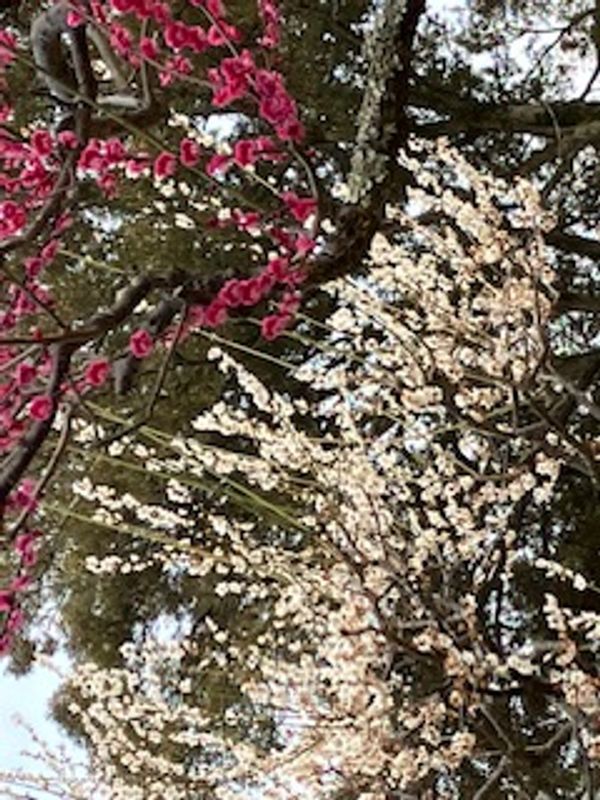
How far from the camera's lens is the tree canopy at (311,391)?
154cm

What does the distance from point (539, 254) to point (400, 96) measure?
1.48 ft

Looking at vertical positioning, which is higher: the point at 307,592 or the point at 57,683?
the point at 57,683

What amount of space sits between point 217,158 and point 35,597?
1709 mm

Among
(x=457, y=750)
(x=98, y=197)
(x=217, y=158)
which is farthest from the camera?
(x=98, y=197)

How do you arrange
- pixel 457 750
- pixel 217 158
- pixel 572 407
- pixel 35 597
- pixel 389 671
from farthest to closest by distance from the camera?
pixel 35 597 < pixel 572 407 < pixel 389 671 < pixel 457 750 < pixel 217 158

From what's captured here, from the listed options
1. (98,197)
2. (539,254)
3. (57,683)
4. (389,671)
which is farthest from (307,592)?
(57,683)

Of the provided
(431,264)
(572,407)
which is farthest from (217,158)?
(572,407)

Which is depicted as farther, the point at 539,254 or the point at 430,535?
the point at 430,535

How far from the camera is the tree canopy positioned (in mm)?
1538

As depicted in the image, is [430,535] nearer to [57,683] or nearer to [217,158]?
[217,158]

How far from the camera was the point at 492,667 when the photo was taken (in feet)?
6.03

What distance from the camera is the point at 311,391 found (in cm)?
282

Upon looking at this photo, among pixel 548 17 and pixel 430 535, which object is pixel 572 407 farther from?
pixel 548 17

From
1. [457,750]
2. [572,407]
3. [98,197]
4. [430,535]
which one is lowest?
[457,750]
